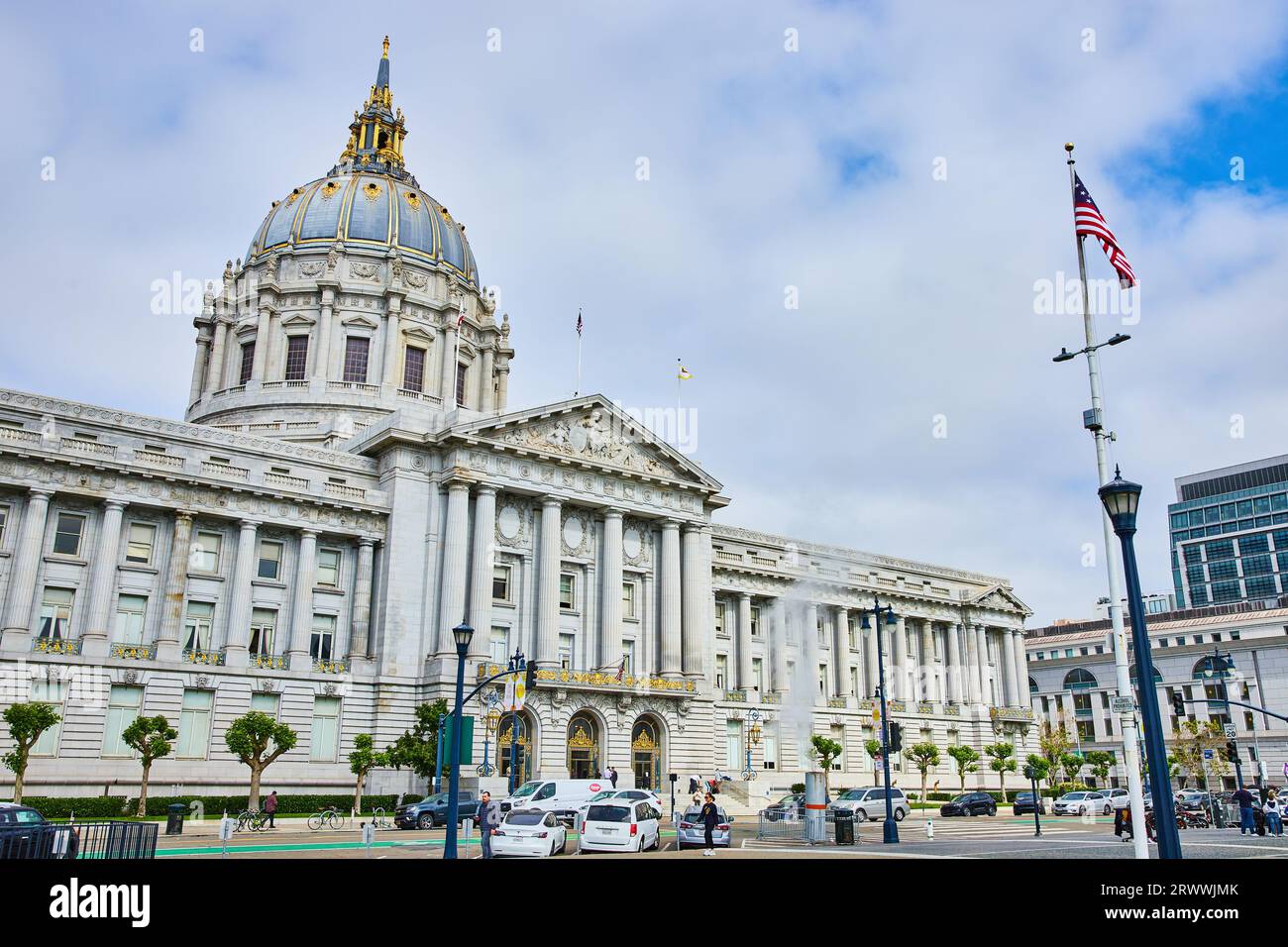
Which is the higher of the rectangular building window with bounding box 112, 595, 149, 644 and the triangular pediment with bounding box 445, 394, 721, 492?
the triangular pediment with bounding box 445, 394, 721, 492

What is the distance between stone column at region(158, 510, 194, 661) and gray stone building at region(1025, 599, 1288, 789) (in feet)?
270

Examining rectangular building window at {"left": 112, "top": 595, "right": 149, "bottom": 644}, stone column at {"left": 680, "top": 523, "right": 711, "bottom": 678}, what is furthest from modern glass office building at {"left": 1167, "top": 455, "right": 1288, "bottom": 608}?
rectangular building window at {"left": 112, "top": 595, "right": 149, "bottom": 644}

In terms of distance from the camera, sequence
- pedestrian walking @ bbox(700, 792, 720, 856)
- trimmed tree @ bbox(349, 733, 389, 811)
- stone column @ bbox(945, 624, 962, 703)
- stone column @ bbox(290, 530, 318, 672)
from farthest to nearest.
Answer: stone column @ bbox(945, 624, 962, 703) → stone column @ bbox(290, 530, 318, 672) → trimmed tree @ bbox(349, 733, 389, 811) → pedestrian walking @ bbox(700, 792, 720, 856)

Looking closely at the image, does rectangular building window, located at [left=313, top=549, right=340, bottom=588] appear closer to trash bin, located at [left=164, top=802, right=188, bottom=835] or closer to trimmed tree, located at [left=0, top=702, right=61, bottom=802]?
trimmed tree, located at [left=0, top=702, right=61, bottom=802]

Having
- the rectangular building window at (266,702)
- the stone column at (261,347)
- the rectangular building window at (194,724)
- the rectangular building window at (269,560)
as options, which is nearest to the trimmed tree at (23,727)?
the rectangular building window at (194,724)

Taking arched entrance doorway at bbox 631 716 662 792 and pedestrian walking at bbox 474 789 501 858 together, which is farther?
arched entrance doorway at bbox 631 716 662 792

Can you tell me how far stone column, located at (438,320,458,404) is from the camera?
80.4m

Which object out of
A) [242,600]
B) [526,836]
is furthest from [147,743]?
[526,836]

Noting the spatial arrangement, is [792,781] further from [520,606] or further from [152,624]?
[152,624]

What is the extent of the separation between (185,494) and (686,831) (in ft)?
Result: 109

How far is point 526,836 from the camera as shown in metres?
29.4

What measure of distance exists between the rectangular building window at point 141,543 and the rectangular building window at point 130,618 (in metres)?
1.89
